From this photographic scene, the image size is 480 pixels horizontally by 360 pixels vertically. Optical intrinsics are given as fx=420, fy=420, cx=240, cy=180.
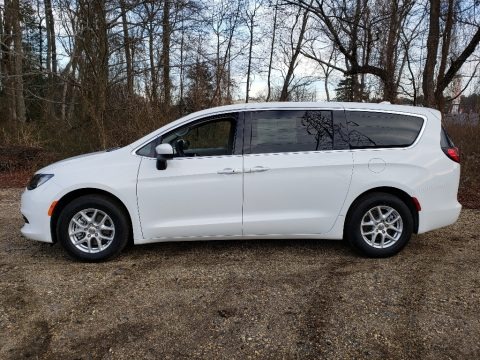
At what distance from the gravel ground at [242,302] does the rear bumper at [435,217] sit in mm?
368

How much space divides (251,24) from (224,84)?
12.7 metres

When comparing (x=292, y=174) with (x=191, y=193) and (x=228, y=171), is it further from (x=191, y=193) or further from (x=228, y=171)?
(x=191, y=193)

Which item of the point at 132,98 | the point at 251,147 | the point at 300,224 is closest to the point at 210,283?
the point at 300,224

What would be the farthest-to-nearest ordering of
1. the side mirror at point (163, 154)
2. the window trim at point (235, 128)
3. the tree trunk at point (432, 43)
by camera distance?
the tree trunk at point (432, 43) → the window trim at point (235, 128) → the side mirror at point (163, 154)

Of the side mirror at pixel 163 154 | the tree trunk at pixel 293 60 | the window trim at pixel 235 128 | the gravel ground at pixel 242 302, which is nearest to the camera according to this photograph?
the gravel ground at pixel 242 302

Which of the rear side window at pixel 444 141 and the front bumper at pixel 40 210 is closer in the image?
the front bumper at pixel 40 210

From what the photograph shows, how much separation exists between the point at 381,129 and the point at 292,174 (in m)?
1.18

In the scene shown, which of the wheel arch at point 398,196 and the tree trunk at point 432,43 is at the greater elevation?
the tree trunk at point 432,43

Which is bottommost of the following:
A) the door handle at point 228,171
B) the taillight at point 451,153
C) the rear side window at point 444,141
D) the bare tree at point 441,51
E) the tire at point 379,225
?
the tire at point 379,225

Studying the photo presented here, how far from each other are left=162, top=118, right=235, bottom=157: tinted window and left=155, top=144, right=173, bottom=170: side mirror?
0.17 metres

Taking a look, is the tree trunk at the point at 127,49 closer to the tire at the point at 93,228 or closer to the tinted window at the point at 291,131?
the tire at the point at 93,228

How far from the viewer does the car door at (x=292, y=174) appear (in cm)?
455

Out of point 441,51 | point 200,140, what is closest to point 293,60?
point 441,51

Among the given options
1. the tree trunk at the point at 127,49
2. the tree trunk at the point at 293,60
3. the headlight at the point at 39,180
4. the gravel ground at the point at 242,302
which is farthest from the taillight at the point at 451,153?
the tree trunk at the point at 293,60
